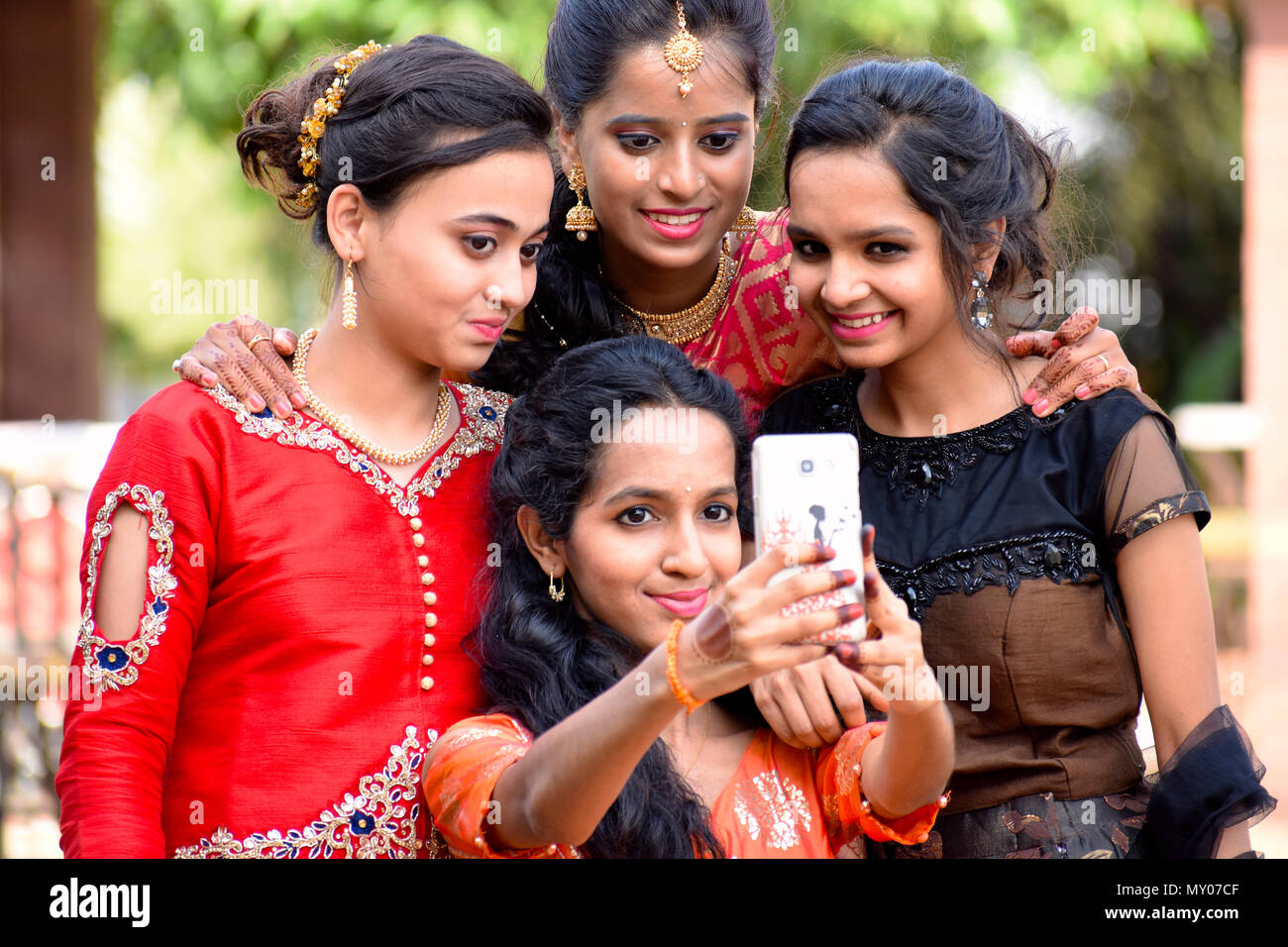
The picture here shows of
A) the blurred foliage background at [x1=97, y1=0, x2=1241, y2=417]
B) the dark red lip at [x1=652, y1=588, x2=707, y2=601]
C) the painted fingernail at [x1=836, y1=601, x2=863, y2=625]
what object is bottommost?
the painted fingernail at [x1=836, y1=601, x2=863, y2=625]

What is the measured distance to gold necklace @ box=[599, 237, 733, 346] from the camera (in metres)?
3.27

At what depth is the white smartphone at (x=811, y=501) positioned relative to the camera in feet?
6.16

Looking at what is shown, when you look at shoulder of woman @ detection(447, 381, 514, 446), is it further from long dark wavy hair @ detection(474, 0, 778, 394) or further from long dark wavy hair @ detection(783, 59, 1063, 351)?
long dark wavy hair @ detection(783, 59, 1063, 351)

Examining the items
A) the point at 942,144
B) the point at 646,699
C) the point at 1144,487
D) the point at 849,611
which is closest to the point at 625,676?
the point at 646,699

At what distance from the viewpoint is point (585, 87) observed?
3066 millimetres

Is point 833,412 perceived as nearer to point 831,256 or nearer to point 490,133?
point 831,256

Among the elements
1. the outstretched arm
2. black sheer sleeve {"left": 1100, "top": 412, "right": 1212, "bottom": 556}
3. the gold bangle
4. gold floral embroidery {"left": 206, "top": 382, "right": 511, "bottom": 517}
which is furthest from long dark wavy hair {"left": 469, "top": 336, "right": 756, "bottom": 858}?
black sheer sleeve {"left": 1100, "top": 412, "right": 1212, "bottom": 556}

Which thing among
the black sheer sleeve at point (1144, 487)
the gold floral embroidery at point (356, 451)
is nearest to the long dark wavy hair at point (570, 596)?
the gold floral embroidery at point (356, 451)

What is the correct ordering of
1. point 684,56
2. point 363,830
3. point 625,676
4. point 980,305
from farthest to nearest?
point 684,56 < point 980,305 < point 363,830 < point 625,676

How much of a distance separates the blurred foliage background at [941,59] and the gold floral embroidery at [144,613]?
33.3 inches

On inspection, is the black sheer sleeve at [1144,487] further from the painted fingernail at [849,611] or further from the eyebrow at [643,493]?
the painted fingernail at [849,611]

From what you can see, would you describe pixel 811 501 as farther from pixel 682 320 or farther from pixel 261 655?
pixel 682 320

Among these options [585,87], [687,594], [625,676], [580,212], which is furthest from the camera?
[580,212]

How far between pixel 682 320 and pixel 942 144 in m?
0.82
